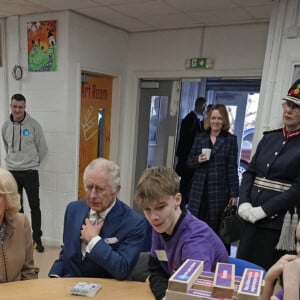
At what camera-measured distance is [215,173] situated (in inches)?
109

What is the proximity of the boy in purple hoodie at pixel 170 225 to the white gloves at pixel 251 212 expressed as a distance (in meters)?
0.81

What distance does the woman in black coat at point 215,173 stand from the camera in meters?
2.78

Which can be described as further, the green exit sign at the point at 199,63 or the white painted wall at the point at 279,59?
the green exit sign at the point at 199,63

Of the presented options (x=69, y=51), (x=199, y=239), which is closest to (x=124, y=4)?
(x=69, y=51)

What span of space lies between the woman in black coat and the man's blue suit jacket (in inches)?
52.8

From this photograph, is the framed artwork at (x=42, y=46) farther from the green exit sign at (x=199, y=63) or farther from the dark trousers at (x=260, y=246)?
the dark trousers at (x=260, y=246)

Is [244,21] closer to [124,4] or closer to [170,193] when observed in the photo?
[124,4]

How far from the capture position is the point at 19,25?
137 inches

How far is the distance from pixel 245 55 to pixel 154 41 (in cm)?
111

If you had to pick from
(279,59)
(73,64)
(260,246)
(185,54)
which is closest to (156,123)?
(185,54)

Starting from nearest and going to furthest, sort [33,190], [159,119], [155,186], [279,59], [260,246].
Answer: [155,186] → [260,246] → [279,59] → [33,190] → [159,119]

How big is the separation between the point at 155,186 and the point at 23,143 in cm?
241

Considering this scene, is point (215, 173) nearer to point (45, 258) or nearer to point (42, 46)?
point (45, 258)

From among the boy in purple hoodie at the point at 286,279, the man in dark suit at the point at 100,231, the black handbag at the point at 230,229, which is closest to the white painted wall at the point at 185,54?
the black handbag at the point at 230,229
